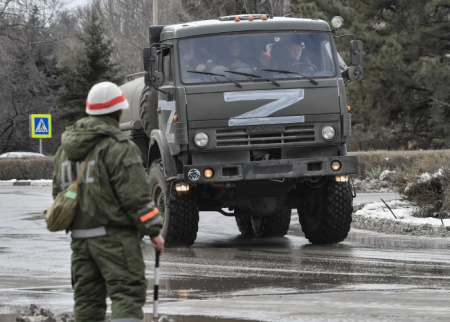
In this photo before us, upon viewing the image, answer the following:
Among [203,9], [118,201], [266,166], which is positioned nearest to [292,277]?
[266,166]

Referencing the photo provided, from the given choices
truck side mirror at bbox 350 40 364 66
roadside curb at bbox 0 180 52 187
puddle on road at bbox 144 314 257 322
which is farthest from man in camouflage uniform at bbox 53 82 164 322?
roadside curb at bbox 0 180 52 187

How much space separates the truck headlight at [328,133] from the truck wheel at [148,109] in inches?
99.7

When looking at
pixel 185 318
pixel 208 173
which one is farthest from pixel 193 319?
pixel 208 173

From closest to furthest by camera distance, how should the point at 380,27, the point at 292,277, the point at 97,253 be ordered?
1. the point at 97,253
2. the point at 292,277
3. the point at 380,27

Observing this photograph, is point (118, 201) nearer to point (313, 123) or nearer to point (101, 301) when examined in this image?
point (101, 301)

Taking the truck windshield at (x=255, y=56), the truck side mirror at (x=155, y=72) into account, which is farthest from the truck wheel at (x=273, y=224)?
the truck side mirror at (x=155, y=72)

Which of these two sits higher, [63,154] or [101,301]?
[63,154]

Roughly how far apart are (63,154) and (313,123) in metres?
7.12

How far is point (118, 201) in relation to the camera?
575 cm

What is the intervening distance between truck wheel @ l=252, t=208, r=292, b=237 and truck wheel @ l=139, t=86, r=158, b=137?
2.35 metres

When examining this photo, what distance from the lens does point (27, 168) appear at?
40812mm

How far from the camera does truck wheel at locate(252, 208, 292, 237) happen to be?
15164mm

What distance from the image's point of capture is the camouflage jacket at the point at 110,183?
5.66 meters

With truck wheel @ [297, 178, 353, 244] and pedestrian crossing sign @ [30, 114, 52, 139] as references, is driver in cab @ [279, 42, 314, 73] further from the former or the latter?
pedestrian crossing sign @ [30, 114, 52, 139]
